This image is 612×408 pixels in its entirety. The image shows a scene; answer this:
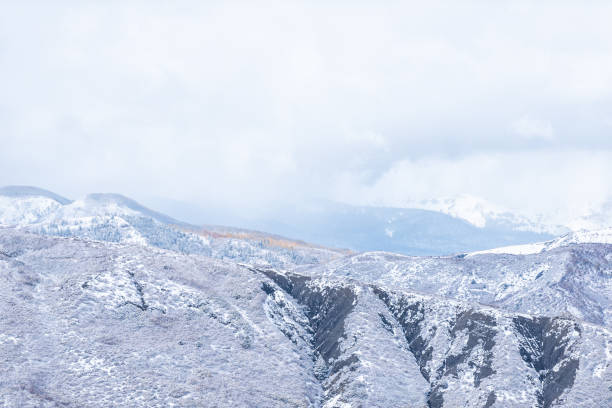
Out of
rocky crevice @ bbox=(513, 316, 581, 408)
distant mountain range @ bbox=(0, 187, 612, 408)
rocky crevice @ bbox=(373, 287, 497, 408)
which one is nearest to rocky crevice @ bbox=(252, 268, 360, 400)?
distant mountain range @ bbox=(0, 187, 612, 408)

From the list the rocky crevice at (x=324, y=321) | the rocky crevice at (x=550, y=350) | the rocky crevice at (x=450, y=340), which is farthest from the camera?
the rocky crevice at (x=324, y=321)

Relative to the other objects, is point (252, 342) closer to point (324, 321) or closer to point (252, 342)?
point (252, 342)

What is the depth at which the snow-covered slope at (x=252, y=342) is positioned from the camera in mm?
108750

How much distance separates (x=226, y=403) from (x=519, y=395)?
46.3m

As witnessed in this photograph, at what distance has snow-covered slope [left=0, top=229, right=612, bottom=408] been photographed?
10875 cm

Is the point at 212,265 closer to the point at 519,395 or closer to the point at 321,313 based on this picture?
the point at 321,313

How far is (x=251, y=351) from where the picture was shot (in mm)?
124125

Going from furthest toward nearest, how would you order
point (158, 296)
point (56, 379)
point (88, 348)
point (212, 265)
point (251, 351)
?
point (212, 265) → point (158, 296) → point (251, 351) → point (88, 348) → point (56, 379)

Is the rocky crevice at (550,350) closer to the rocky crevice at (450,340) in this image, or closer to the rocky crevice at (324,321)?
the rocky crevice at (450,340)

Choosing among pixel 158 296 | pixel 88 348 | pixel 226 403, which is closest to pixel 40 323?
pixel 88 348

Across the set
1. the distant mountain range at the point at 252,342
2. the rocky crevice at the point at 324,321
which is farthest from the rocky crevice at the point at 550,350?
the rocky crevice at the point at 324,321

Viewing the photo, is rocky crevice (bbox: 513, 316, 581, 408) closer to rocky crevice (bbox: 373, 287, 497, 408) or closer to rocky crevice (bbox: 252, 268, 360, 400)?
rocky crevice (bbox: 373, 287, 497, 408)

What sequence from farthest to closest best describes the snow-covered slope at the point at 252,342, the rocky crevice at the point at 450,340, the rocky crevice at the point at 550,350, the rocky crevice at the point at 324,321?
1. the rocky crevice at the point at 324,321
2. the rocky crevice at the point at 450,340
3. the rocky crevice at the point at 550,350
4. the snow-covered slope at the point at 252,342

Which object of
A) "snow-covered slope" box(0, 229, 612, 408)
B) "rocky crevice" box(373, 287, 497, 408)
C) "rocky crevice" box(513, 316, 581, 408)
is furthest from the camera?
"rocky crevice" box(373, 287, 497, 408)
